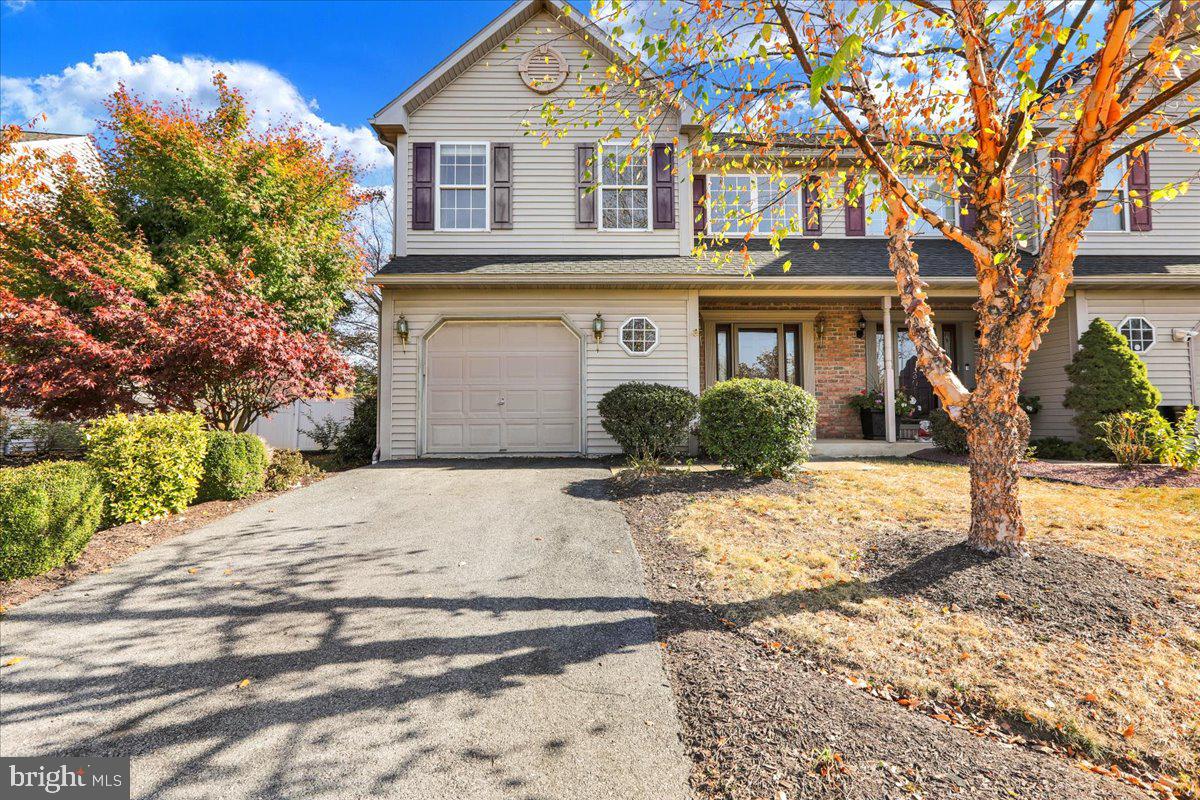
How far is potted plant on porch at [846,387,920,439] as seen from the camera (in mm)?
10484

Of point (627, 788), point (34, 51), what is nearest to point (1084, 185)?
point (627, 788)

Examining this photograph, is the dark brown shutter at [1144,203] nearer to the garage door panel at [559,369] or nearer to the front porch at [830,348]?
the front porch at [830,348]

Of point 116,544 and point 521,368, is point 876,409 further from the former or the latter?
point 116,544

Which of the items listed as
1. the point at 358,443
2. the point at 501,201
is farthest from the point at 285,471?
the point at 501,201

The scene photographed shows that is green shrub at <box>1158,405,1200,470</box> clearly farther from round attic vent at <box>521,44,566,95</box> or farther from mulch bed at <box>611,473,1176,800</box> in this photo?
round attic vent at <box>521,44,566,95</box>

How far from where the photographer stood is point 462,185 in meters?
9.83

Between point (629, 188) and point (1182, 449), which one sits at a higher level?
point (629, 188)

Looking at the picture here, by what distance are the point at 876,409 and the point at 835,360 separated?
1349 mm

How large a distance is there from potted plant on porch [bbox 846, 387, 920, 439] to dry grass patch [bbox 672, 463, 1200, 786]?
507 cm

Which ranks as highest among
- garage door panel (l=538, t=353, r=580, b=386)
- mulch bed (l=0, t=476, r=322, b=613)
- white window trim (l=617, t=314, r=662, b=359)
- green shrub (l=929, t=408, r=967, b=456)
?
white window trim (l=617, t=314, r=662, b=359)

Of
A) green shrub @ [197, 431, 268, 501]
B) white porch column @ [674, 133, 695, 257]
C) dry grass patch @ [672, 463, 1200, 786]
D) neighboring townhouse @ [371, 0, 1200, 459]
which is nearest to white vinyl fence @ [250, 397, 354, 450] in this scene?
neighboring townhouse @ [371, 0, 1200, 459]

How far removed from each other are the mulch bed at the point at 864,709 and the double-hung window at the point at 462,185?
320 inches

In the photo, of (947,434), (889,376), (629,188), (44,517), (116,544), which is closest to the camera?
(44,517)

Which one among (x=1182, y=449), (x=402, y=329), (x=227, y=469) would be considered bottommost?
(x=227, y=469)
